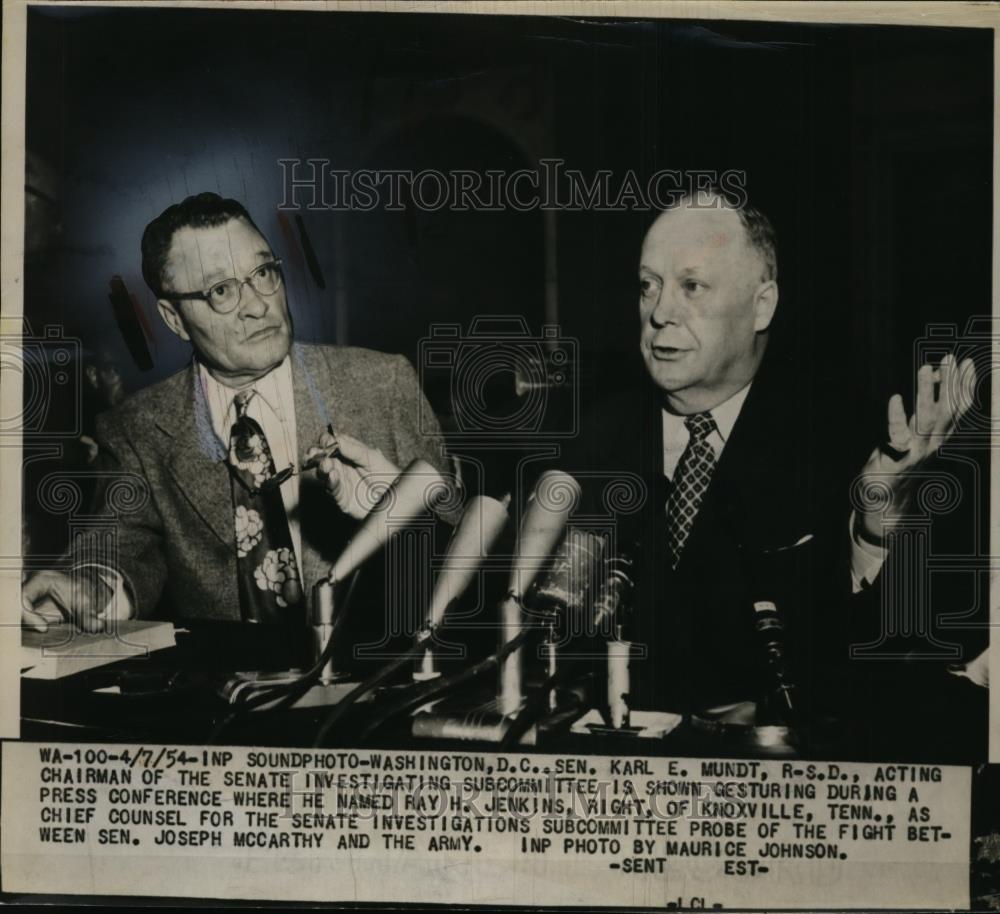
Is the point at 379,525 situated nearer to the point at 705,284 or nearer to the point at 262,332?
the point at 262,332

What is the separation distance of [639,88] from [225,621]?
2.37 metres

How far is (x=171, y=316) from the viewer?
396 cm

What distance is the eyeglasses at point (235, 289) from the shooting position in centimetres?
393

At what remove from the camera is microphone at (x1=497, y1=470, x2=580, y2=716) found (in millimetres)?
3908

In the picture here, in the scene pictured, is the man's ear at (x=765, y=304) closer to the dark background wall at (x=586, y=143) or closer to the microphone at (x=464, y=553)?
the dark background wall at (x=586, y=143)

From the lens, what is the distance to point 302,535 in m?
3.96

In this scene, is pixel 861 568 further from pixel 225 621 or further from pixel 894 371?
pixel 225 621

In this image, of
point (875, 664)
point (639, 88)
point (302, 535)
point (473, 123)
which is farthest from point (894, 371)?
point (302, 535)

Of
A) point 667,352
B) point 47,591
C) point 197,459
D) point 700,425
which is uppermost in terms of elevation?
point 667,352

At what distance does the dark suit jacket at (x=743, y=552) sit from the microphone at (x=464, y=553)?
0.31 metres

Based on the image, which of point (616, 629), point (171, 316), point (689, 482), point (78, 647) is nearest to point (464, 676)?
point (616, 629)

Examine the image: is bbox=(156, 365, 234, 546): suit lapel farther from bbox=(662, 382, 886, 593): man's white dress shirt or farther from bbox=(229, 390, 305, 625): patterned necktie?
bbox=(662, 382, 886, 593): man's white dress shirt

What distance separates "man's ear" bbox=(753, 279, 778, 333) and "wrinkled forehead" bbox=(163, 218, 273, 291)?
1.71 metres

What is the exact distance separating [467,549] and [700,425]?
0.93 m
